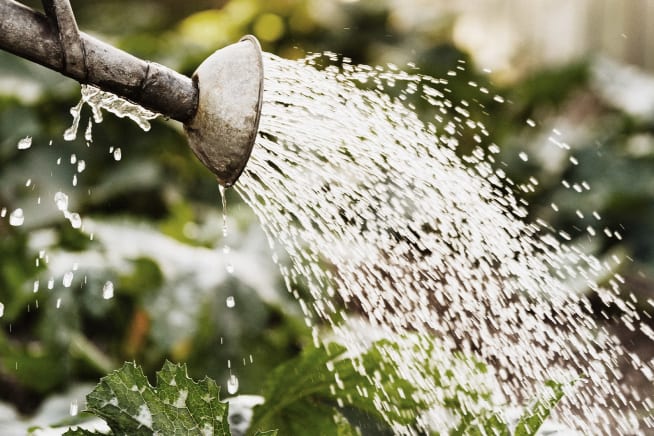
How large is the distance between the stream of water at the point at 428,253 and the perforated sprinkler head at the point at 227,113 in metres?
0.14

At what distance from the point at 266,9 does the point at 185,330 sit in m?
2.05

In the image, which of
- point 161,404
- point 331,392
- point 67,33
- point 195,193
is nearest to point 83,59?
point 67,33

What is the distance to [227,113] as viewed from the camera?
85 centimetres

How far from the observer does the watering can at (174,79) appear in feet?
2.48

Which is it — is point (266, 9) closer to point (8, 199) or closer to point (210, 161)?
point (8, 199)

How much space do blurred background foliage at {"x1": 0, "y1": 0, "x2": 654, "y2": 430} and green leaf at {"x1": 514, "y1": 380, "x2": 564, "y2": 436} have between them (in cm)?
85

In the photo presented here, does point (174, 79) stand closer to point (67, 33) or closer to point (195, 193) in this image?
point (67, 33)

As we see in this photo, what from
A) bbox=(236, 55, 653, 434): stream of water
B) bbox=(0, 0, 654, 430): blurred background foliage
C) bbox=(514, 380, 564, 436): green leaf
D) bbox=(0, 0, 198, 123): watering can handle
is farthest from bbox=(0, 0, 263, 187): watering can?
bbox=(0, 0, 654, 430): blurred background foliage

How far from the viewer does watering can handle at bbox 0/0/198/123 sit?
75 cm

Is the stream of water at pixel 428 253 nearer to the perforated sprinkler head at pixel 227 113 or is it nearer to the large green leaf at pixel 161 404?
the perforated sprinkler head at pixel 227 113

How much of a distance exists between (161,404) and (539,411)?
1.15 ft

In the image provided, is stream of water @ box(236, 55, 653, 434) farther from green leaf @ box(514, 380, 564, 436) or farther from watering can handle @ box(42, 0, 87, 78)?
watering can handle @ box(42, 0, 87, 78)

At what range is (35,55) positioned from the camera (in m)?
0.76

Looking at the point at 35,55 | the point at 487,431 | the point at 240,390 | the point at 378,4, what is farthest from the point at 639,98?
the point at 35,55
